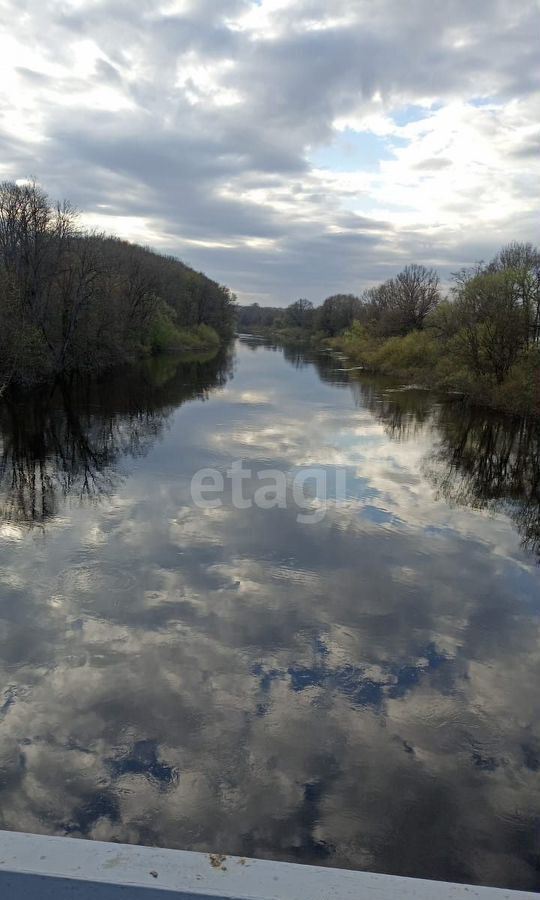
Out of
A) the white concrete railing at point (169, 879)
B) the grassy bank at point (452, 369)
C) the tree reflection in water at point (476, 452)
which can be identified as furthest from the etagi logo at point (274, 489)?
the grassy bank at point (452, 369)

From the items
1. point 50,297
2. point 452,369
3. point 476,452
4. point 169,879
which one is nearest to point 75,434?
point 476,452

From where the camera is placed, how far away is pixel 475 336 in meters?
28.0

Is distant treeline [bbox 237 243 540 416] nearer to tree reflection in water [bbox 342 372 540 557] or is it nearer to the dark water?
tree reflection in water [bbox 342 372 540 557]

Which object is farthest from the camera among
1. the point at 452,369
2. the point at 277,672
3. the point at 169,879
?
the point at 452,369

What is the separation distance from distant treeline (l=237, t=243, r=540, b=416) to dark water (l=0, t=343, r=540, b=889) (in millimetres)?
14575

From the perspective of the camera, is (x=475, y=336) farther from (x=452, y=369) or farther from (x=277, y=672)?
(x=277, y=672)

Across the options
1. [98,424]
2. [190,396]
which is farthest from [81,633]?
[190,396]

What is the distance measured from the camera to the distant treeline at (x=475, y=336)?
26438 millimetres

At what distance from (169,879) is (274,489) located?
11.4m

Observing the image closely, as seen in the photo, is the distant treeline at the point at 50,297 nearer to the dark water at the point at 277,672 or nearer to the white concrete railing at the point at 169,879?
the dark water at the point at 277,672

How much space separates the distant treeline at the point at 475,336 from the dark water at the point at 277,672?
14.6 metres

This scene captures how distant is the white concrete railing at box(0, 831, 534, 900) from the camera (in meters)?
1.40

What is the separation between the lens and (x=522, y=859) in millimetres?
4121

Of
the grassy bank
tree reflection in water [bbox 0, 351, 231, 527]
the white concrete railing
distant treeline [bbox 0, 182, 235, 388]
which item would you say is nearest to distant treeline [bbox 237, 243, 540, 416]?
the grassy bank
